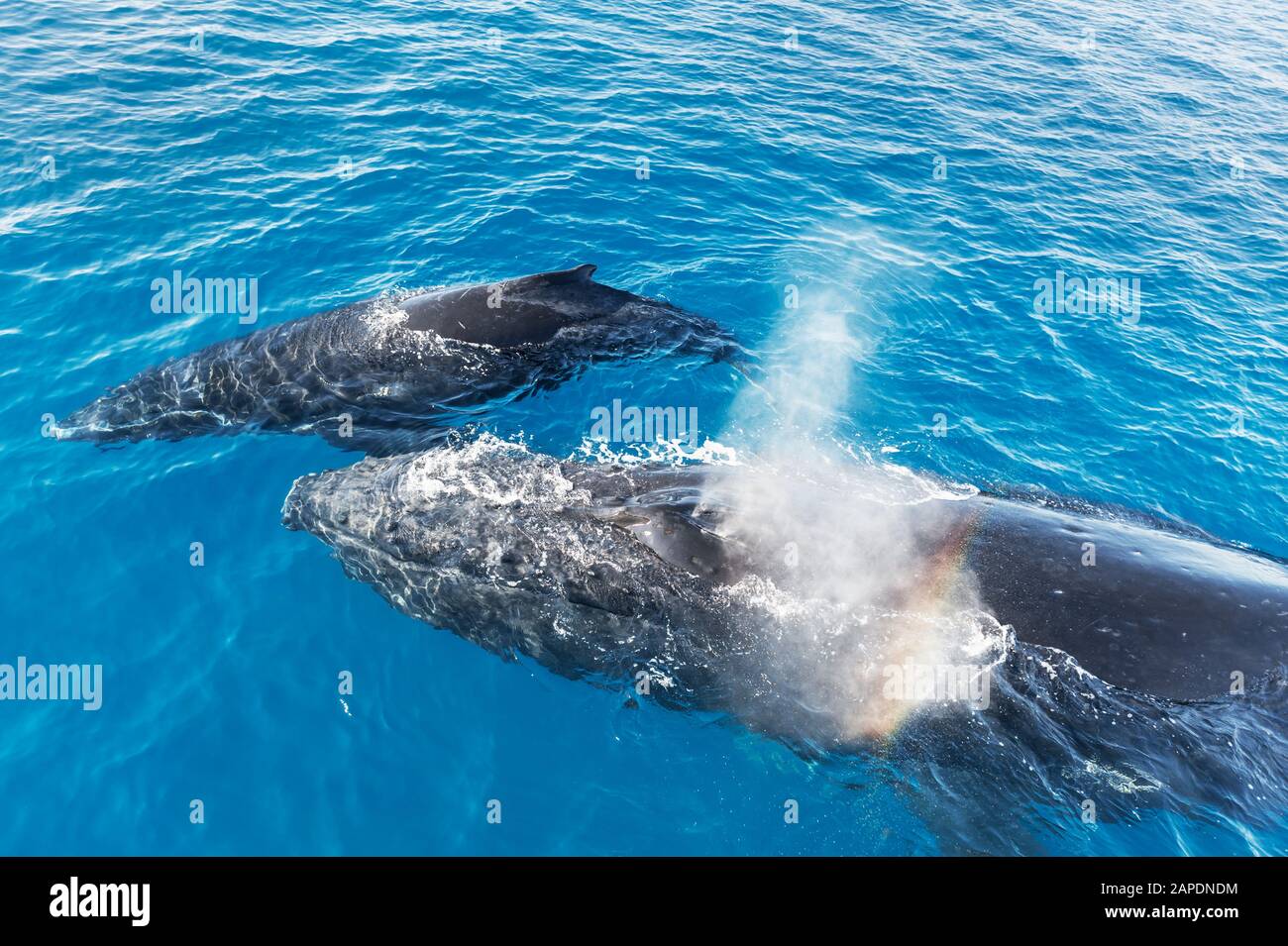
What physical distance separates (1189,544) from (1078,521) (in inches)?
57.0

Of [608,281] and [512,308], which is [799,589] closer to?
[512,308]

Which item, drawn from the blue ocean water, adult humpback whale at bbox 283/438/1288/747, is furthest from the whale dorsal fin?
adult humpback whale at bbox 283/438/1288/747

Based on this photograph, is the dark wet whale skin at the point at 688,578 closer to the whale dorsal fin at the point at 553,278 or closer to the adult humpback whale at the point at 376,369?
the adult humpback whale at the point at 376,369

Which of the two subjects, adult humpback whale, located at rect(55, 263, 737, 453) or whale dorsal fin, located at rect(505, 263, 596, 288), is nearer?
adult humpback whale, located at rect(55, 263, 737, 453)

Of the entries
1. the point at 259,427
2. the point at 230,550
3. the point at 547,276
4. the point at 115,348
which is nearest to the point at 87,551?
the point at 230,550

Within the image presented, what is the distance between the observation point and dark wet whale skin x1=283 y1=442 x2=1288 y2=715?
9875mm

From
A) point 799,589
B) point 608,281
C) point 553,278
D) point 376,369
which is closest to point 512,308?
point 553,278

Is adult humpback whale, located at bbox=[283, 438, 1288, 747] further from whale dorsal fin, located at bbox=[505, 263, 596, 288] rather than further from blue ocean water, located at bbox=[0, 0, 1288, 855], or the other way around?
whale dorsal fin, located at bbox=[505, 263, 596, 288]

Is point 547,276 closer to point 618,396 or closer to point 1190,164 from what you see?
point 618,396

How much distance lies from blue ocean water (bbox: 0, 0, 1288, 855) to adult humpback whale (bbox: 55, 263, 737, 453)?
70 centimetres

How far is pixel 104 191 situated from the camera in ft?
70.9

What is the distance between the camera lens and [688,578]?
11.2 meters

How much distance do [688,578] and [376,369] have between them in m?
8.78

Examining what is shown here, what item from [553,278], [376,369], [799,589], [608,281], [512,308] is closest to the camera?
[799,589]
